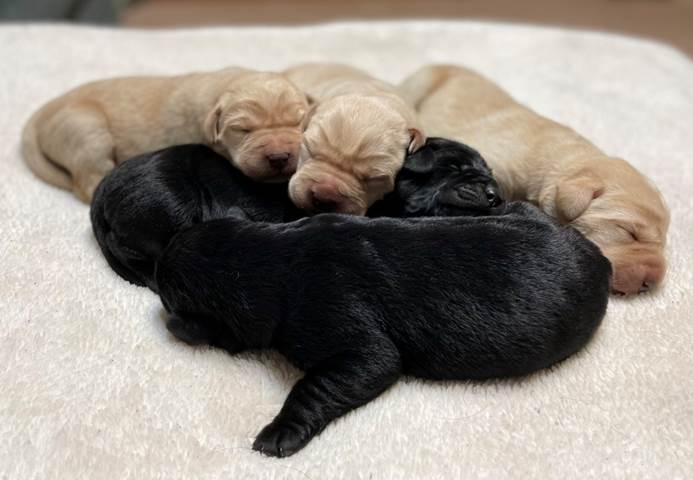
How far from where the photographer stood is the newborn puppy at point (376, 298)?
1870 mm

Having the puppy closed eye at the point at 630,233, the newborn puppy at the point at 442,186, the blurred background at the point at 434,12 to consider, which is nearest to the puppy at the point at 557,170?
the puppy closed eye at the point at 630,233

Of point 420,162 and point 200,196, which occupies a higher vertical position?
point 420,162

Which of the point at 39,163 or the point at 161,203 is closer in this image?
the point at 161,203

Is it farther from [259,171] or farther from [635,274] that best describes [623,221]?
[259,171]

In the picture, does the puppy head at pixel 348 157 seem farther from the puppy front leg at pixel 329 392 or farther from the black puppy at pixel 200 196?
the puppy front leg at pixel 329 392

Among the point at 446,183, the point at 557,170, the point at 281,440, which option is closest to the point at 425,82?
the point at 557,170

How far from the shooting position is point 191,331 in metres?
2.04

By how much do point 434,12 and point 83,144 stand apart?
5.72 m

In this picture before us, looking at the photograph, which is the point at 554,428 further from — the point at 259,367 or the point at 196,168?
the point at 196,168

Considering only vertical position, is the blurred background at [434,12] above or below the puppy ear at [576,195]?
below

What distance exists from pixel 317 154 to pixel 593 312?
102 centimetres

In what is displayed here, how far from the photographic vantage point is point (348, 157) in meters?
2.34

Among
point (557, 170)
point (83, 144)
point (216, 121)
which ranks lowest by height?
point (83, 144)

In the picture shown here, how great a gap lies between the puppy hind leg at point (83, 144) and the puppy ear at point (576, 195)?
1816 millimetres
